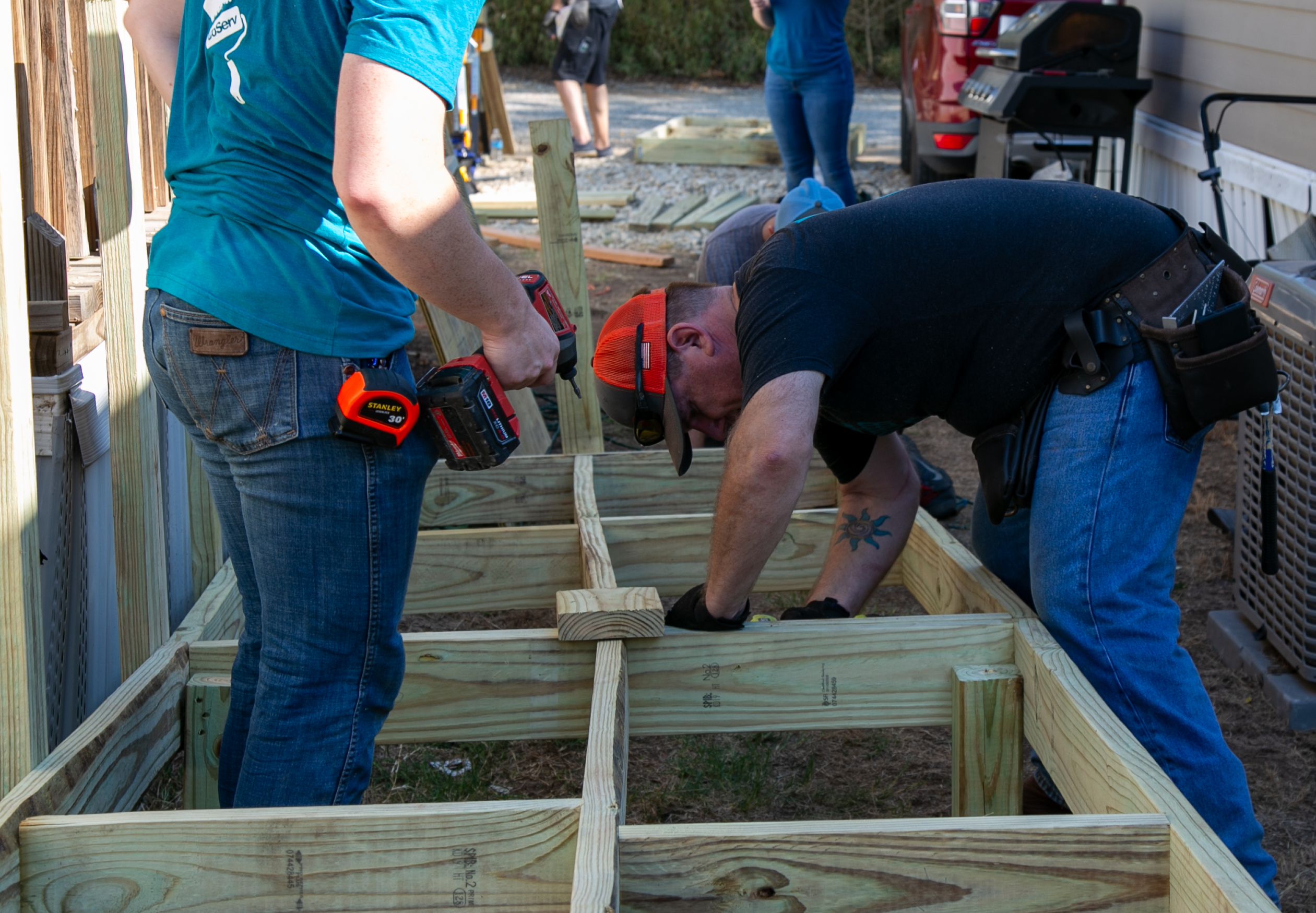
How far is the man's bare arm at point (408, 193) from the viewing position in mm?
1568

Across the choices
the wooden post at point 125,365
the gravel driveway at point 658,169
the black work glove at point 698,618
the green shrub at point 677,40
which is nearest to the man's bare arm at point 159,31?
the wooden post at point 125,365

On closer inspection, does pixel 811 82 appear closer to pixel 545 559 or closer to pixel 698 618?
pixel 545 559

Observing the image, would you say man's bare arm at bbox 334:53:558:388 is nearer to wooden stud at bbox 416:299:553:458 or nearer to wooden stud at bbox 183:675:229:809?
wooden stud at bbox 183:675:229:809

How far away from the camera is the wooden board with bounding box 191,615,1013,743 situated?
2.44 metres

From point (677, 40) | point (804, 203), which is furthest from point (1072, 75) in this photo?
point (677, 40)

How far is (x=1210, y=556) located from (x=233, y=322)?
3835mm

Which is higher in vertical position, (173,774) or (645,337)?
(645,337)

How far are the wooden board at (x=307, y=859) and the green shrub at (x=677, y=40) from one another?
2065 cm

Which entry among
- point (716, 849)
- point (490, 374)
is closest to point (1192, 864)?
point (716, 849)

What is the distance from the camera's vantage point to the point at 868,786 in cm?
319

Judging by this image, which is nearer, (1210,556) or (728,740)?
(728,740)

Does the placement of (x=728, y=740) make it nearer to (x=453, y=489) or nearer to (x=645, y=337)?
(x=453, y=489)

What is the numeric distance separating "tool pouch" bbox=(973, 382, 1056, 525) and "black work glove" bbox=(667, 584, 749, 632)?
581 millimetres

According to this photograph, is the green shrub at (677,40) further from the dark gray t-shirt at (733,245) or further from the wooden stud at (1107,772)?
the wooden stud at (1107,772)
